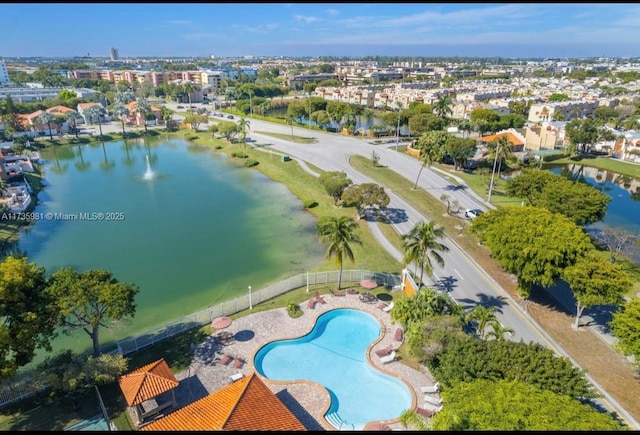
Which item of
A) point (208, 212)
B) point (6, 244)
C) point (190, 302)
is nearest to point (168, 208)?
point (208, 212)

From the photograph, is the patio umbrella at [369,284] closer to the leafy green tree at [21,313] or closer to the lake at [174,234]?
the lake at [174,234]

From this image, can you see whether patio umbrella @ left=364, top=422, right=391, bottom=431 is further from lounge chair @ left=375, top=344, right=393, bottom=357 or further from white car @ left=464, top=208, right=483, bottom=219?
white car @ left=464, top=208, right=483, bottom=219

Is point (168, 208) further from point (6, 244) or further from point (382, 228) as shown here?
point (382, 228)

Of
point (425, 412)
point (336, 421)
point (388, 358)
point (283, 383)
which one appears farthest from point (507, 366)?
point (283, 383)

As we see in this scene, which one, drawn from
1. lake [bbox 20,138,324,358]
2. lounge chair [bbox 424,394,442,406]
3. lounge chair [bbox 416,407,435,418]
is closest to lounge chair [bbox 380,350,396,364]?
lounge chair [bbox 424,394,442,406]

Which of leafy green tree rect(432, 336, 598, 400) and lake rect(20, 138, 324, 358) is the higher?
leafy green tree rect(432, 336, 598, 400)
